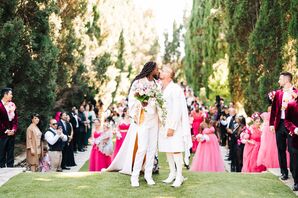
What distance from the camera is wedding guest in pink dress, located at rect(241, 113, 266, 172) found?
37.9ft

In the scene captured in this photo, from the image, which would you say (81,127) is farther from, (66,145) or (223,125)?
(223,125)

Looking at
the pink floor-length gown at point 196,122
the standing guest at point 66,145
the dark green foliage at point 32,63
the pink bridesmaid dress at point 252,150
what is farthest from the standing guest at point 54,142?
the pink floor-length gown at point 196,122

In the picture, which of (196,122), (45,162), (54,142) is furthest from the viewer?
(196,122)

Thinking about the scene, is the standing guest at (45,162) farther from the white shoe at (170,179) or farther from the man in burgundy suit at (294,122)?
the man in burgundy suit at (294,122)

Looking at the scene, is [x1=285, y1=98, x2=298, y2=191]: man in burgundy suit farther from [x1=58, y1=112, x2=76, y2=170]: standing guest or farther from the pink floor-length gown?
the pink floor-length gown

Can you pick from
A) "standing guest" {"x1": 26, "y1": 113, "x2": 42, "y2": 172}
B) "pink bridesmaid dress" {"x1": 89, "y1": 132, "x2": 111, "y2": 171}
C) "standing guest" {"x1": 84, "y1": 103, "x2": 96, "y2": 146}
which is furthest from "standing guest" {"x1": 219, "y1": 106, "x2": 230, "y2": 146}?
"standing guest" {"x1": 26, "y1": 113, "x2": 42, "y2": 172}

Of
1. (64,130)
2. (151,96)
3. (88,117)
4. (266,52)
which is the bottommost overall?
(64,130)

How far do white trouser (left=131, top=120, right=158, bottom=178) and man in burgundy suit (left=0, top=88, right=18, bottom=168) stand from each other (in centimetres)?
374

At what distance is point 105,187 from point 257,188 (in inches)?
97.5

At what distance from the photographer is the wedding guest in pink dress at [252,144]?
11547 millimetres

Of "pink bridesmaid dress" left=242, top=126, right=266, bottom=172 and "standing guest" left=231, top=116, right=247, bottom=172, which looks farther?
"standing guest" left=231, top=116, right=247, bottom=172

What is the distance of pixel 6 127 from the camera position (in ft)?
33.5

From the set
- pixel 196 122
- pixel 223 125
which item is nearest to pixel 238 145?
pixel 196 122

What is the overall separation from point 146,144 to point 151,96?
2.55 feet
